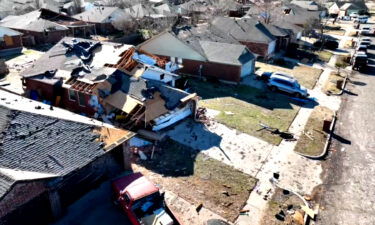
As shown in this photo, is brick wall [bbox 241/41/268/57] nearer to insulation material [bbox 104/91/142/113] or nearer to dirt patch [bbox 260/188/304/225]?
insulation material [bbox 104/91/142/113]

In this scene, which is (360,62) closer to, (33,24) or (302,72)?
(302,72)

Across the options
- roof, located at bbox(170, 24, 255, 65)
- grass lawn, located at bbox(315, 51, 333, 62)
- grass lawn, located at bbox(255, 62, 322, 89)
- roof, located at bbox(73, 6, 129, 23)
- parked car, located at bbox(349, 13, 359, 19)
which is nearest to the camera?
roof, located at bbox(170, 24, 255, 65)

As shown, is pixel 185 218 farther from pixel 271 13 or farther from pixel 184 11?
pixel 184 11

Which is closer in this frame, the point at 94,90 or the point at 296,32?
the point at 94,90

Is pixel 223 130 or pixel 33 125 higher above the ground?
pixel 33 125

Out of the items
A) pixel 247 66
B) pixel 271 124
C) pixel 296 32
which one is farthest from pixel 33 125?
pixel 296 32

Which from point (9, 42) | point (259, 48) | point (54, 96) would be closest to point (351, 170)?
point (54, 96)

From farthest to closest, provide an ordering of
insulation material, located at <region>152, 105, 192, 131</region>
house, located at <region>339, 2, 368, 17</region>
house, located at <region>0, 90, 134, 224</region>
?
1. house, located at <region>339, 2, 368, 17</region>
2. insulation material, located at <region>152, 105, 192, 131</region>
3. house, located at <region>0, 90, 134, 224</region>

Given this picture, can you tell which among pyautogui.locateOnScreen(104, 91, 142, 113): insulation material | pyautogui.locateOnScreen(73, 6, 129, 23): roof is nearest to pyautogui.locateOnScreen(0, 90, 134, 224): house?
pyautogui.locateOnScreen(104, 91, 142, 113): insulation material

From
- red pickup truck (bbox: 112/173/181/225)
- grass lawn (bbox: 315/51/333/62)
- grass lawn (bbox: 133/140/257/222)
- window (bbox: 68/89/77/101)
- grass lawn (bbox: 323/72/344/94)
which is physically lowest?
grass lawn (bbox: 133/140/257/222)
